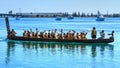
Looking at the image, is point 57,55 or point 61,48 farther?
point 61,48

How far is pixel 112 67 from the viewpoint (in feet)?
91.4

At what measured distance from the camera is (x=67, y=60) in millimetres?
31203

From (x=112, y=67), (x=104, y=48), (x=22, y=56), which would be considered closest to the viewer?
(x=112, y=67)

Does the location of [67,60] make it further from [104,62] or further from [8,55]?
[8,55]

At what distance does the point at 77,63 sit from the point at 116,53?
7.32 meters

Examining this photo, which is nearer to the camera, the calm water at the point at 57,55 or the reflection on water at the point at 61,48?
the calm water at the point at 57,55

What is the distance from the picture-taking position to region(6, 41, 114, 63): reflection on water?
36.7m

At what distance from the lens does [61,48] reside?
131 feet

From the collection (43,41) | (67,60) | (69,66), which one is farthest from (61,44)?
(69,66)

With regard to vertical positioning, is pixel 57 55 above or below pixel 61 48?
above

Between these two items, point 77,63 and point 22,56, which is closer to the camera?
point 77,63

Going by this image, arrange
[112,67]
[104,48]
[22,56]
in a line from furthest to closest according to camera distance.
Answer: [104,48] → [22,56] → [112,67]

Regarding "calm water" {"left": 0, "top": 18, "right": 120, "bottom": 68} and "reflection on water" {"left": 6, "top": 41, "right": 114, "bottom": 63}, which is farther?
"reflection on water" {"left": 6, "top": 41, "right": 114, "bottom": 63}

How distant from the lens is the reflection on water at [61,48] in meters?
36.7
